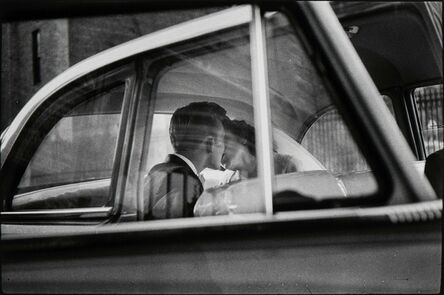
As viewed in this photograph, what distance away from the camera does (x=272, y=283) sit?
1.51 metres

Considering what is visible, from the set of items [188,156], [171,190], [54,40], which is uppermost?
[54,40]

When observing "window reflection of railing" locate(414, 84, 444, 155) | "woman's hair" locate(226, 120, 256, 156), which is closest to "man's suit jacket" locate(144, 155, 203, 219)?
"woman's hair" locate(226, 120, 256, 156)

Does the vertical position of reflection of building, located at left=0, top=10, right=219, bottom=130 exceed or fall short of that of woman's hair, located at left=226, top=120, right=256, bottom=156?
it exceeds it

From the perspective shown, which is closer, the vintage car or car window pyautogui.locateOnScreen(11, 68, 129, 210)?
the vintage car

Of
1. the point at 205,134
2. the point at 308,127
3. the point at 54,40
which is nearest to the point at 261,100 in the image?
the point at 205,134

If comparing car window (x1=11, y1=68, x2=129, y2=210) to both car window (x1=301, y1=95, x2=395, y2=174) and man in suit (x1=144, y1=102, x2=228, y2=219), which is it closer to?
man in suit (x1=144, y1=102, x2=228, y2=219)

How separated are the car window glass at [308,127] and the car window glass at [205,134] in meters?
0.10

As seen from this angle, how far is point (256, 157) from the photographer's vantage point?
1557mm

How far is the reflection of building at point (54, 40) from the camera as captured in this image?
5.53 ft

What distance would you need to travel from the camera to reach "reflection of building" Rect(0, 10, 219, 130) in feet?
5.53

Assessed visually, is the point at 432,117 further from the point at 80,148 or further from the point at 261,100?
the point at 80,148

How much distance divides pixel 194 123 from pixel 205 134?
0.18ft

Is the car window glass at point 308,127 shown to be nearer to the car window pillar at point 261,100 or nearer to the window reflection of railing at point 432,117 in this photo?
the car window pillar at point 261,100

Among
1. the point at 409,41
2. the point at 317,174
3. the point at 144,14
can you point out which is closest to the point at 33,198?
the point at 144,14
